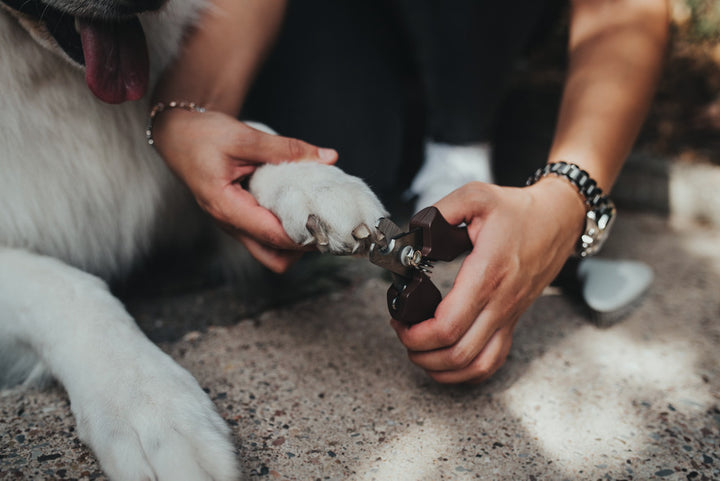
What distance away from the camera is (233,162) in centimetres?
106

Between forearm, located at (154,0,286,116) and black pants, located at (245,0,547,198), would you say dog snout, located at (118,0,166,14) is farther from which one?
black pants, located at (245,0,547,198)

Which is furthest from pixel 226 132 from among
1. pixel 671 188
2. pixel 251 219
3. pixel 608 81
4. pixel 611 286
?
pixel 671 188

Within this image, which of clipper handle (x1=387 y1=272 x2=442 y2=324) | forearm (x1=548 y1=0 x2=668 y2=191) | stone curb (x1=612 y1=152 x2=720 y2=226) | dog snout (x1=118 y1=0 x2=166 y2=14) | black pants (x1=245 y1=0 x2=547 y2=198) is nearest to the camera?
clipper handle (x1=387 y1=272 x2=442 y2=324)

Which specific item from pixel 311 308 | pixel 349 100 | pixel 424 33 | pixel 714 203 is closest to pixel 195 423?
pixel 311 308

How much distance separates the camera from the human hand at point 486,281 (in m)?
0.90

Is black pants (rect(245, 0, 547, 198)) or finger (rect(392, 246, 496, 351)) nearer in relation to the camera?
finger (rect(392, 246, 496, 351))

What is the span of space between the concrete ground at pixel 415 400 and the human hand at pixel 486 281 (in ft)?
0.41

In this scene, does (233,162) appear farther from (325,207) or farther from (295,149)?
(325,207)

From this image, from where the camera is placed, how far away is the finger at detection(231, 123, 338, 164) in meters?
1.04

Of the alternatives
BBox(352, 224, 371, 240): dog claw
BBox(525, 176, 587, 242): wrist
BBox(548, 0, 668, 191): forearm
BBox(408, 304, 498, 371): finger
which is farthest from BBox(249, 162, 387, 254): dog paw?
BBox(548, 0, 668, 191): forearm

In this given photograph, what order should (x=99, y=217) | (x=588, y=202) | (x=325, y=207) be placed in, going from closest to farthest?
(x=325, y=207) → (x=588, y=202) → (x=99, y=217)

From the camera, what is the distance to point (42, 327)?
971mm

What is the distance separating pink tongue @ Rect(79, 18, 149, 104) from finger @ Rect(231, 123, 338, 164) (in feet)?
0.83

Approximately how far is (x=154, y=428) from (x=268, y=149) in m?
0.53
